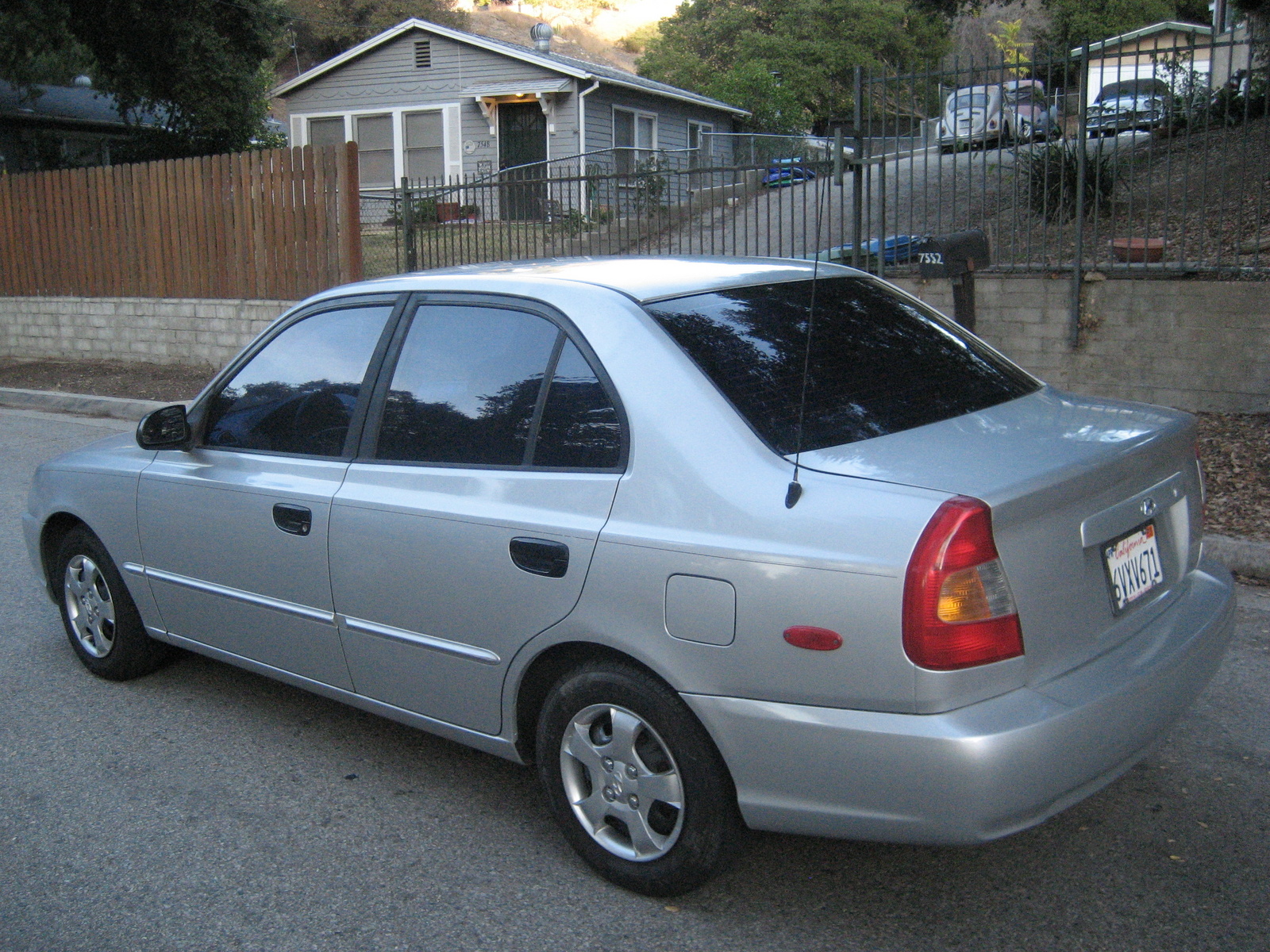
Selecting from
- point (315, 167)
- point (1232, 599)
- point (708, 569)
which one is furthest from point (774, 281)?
point (315, 167)

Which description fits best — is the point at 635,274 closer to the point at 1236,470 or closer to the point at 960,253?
the point at 960,253

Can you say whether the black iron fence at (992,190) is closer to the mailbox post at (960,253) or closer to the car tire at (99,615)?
the mailbox post at (960,253)

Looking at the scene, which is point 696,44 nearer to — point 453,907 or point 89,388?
point 89,388

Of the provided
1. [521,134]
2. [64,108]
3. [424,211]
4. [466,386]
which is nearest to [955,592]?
[466,386]

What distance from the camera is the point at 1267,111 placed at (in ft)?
Result: 27.9

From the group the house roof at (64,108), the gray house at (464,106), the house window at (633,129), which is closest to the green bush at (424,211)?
the gray house at (464,106)

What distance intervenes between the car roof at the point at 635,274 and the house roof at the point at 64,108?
22220 millimetres

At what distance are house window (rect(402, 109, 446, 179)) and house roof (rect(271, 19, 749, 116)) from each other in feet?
5.51

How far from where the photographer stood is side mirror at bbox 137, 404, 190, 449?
4250 millimetres

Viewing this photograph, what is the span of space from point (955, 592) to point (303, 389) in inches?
94.1

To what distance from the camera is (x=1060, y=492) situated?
2.75m

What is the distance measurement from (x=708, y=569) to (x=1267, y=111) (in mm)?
7786

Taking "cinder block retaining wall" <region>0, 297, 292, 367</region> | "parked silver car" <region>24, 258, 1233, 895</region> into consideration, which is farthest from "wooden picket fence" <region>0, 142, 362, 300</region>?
"parked silver car" <region>24, 258, 1233, 895</region>

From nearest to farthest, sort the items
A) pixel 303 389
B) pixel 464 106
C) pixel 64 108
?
pixel 303 389 → pixel 464 106 → pixel 64 108
